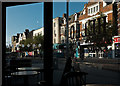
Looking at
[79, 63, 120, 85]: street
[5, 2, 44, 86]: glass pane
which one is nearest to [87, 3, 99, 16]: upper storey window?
[5, 2, 44, 86]: glass pane

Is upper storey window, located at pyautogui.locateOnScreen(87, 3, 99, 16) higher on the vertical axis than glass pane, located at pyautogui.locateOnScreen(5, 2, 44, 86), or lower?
higher

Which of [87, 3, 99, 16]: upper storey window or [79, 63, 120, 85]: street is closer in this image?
[87, 3, 99, 16]: upper storey window

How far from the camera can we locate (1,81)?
203 centimetres

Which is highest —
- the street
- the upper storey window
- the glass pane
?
the upper storey window

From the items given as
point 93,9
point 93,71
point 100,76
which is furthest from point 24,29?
point 100,76

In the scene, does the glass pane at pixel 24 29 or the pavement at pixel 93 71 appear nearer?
the pavement at pixel 93 71

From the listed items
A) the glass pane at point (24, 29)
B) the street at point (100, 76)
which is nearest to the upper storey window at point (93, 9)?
the glass pane at point (24, 29)

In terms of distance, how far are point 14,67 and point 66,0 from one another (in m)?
1.33

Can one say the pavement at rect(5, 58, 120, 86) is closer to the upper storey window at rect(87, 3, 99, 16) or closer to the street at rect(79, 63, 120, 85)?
the street at rect(79, 63, 120, 85)

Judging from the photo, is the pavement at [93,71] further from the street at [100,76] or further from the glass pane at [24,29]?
the glass pane at [24,29]

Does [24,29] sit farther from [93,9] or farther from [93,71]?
[93,71]

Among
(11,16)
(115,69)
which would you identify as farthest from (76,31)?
(11,16)

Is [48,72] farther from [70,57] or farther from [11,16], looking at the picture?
[11,16]

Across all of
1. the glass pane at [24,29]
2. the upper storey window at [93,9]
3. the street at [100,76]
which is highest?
the upper storey window at [93,9]
